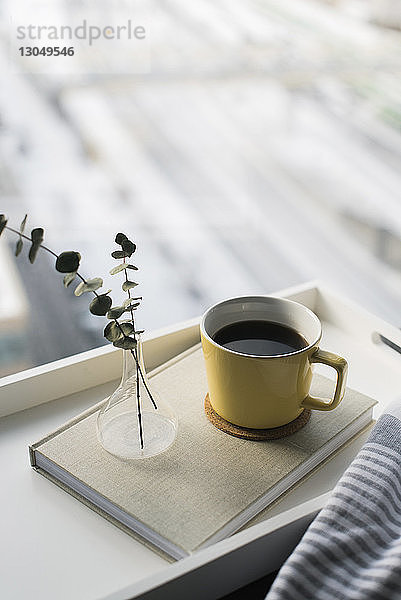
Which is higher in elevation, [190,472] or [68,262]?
[68,262]

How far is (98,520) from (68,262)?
0.65 feet

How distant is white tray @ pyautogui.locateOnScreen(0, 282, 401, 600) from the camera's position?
18.8 inches

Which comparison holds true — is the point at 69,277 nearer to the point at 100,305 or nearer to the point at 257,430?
the point at 100,305

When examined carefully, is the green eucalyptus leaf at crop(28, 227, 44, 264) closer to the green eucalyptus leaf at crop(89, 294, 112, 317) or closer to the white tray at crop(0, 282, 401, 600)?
the green eucalyptus leaf at crop(89, 294, 112, 317)

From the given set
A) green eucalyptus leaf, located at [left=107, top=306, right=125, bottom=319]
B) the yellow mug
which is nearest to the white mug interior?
the yellow mug

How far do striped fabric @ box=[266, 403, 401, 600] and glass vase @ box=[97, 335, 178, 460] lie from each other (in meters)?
0.17

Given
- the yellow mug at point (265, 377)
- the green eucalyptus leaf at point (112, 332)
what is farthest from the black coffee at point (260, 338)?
the green eucalyptus leaf at point (112, 332)

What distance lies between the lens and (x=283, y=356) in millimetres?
577

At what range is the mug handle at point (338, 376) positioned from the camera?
0.59 metres

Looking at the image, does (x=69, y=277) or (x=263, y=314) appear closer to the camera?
(x=69, y=277)

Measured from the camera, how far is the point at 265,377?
1.92 feet

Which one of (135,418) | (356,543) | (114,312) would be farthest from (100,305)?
(356,543)

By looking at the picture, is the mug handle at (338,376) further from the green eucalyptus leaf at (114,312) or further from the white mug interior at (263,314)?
the green eucalyptus leaf at (114,312)

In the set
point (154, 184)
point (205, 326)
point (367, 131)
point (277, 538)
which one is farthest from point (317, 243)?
point (277, 538)
